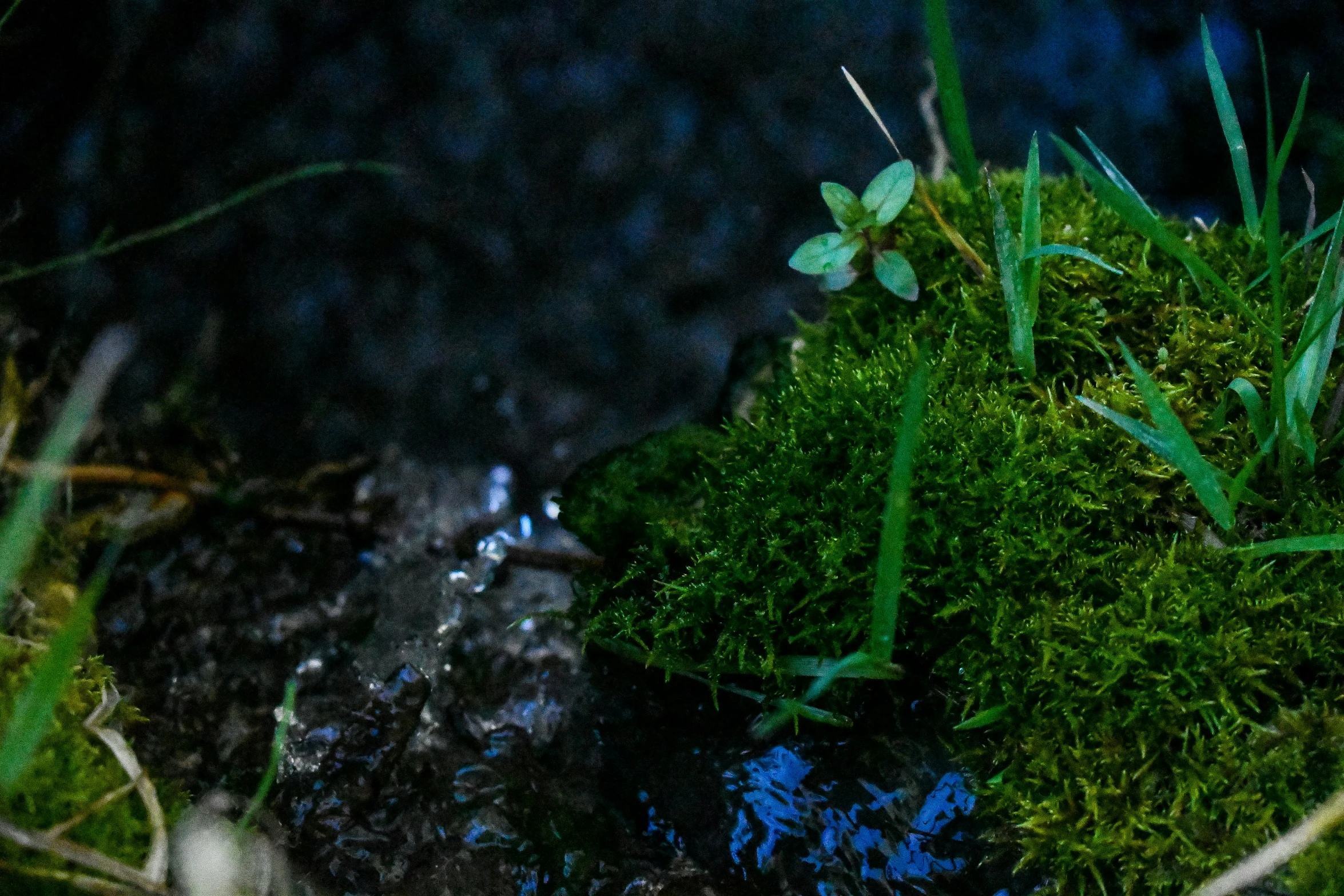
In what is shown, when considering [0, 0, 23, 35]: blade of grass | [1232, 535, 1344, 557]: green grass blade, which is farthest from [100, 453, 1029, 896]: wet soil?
[0, 0, 23, 35]: blade of grass

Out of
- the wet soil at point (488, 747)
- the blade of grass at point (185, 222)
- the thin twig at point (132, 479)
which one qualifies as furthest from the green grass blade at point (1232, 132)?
the thin twig at point (132, 479)

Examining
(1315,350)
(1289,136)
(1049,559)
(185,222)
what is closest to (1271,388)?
(1315,350)

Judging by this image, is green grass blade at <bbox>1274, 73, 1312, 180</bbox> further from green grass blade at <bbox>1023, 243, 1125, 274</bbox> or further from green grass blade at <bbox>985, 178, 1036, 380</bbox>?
green grass blade at <bbox>985, 178, 1036, 380</bbox>

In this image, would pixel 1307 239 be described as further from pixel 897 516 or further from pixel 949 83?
pixel 897 516

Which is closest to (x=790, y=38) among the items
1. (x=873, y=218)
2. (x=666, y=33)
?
(x=666, y=33)

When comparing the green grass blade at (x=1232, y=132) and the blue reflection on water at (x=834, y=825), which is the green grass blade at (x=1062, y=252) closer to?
the green grass blade at (x=1232, y=132)

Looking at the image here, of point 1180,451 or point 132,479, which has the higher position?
point 132,479

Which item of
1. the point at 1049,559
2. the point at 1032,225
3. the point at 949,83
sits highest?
the point at 949,83

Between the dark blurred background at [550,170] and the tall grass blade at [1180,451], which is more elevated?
the dark blurred background at [550,170]

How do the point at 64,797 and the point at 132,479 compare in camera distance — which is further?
the point at 132,479
